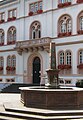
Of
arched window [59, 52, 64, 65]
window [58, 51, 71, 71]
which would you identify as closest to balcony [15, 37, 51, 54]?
arched window [59, 52, 64, 65]

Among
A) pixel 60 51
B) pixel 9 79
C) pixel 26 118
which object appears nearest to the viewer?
pixel 26 118

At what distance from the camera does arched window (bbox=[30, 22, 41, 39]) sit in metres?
42.9

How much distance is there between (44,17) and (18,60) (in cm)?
811

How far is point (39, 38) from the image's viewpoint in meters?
41.2

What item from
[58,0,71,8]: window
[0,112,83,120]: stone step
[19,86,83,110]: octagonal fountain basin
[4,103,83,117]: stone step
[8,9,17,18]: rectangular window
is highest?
[8,9,17,18]: rectangular window

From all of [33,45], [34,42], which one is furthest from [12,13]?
[33,45]

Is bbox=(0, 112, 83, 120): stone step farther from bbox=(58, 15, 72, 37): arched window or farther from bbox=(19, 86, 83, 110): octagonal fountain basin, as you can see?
bbox=(58, 15, 72, 37): arched window

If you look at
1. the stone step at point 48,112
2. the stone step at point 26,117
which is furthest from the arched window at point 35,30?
the stone step at point 26,117

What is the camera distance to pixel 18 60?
Answer: 148 ft

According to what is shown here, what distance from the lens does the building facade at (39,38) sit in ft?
122

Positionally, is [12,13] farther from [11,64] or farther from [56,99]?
[56,99]

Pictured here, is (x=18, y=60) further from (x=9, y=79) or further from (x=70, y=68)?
(x=70, y=68)

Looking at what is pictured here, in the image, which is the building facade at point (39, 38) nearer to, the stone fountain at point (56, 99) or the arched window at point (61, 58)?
the arched window at point (61, 58)

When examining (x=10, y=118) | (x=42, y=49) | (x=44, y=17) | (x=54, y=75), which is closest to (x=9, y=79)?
(x=42, y=49)
